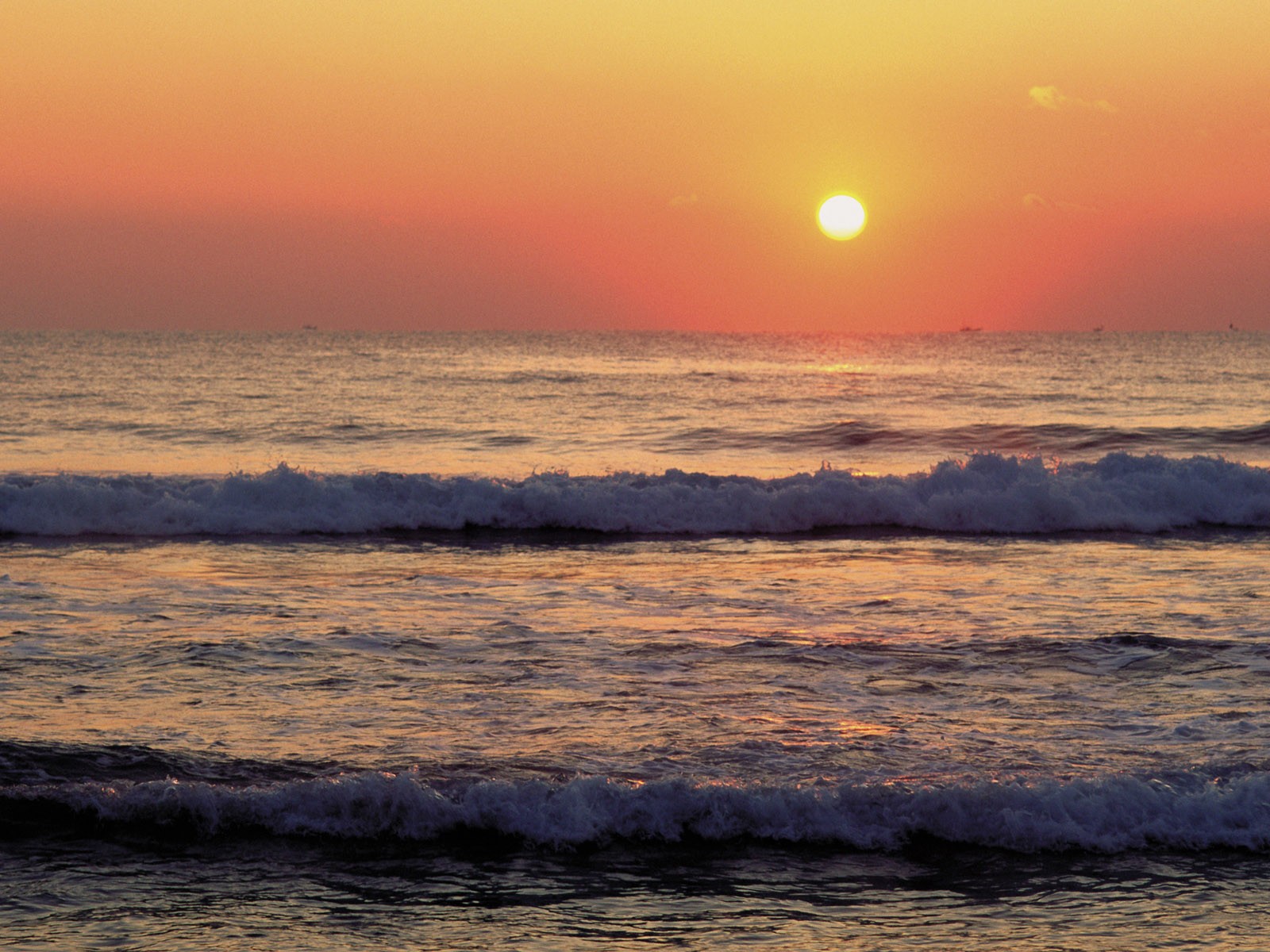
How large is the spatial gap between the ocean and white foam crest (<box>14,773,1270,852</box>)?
0.02 metres

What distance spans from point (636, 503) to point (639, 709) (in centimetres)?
1206

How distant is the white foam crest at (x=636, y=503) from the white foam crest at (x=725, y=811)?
12877mm

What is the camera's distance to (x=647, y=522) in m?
20.4

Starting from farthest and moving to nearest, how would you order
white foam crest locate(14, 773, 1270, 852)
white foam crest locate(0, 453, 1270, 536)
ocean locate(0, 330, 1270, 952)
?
white foam crest locate(0, 453, 1270, 536) < white foam crest locate(14, 773, 1270, 852) < ocean locate(0, 330, 1270, 952)

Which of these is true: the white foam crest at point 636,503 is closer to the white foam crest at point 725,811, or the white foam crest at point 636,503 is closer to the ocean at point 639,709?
the ocean at point 639,709

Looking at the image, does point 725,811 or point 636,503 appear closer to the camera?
point 725,811

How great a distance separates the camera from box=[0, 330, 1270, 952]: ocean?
6.02 meters

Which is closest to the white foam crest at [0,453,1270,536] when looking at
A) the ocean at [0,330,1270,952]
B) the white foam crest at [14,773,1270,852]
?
the ocean at [0,330,1270,952]

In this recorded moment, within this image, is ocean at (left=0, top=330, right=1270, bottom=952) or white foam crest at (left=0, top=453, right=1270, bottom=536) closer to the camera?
ocean at (left=0, top=330, right=1270, bottom=952)

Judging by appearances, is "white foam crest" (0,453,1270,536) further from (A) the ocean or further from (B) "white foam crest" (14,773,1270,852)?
(B) "white foam crest" (14,773,1270,852)

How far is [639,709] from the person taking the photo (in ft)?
A: 29.1

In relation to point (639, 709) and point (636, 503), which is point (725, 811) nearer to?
point (639, 709)

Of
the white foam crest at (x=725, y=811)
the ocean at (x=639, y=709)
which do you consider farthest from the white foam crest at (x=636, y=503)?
the white foam crest at (x=725, y=811)

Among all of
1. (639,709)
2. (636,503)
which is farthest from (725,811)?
(636,503)
